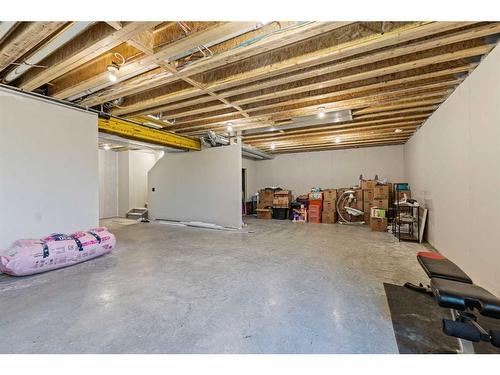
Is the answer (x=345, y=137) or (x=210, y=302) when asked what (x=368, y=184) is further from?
(x=210, y=302)

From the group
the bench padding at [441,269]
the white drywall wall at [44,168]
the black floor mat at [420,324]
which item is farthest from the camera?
the white drywall wall at [44,168]

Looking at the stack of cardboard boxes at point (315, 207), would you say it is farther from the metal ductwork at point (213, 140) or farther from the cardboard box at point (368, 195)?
the metal ductwork at point (213, 140)

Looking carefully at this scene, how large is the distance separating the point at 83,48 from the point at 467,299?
385cm

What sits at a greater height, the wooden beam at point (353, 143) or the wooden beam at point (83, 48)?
the wooden beam at point (83, 48)

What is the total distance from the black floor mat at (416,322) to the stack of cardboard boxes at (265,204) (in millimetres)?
5832

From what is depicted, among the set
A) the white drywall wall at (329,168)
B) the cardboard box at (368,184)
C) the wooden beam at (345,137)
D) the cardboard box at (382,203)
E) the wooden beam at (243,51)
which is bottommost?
the cardboard box at (382,203)

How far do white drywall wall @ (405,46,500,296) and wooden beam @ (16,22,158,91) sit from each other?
3.39 metres

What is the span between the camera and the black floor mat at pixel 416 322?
1517mm

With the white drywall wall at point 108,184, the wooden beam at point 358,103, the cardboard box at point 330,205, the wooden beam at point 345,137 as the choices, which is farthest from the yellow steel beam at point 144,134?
the cardboard box at point 330,205

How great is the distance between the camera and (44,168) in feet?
11.1

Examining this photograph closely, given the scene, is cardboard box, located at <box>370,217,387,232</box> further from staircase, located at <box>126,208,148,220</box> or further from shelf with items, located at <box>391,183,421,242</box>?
staircase, located at <box>126,208,148,220</box>

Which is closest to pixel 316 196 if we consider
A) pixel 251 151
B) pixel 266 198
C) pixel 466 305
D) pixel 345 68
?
pixel 266 198
